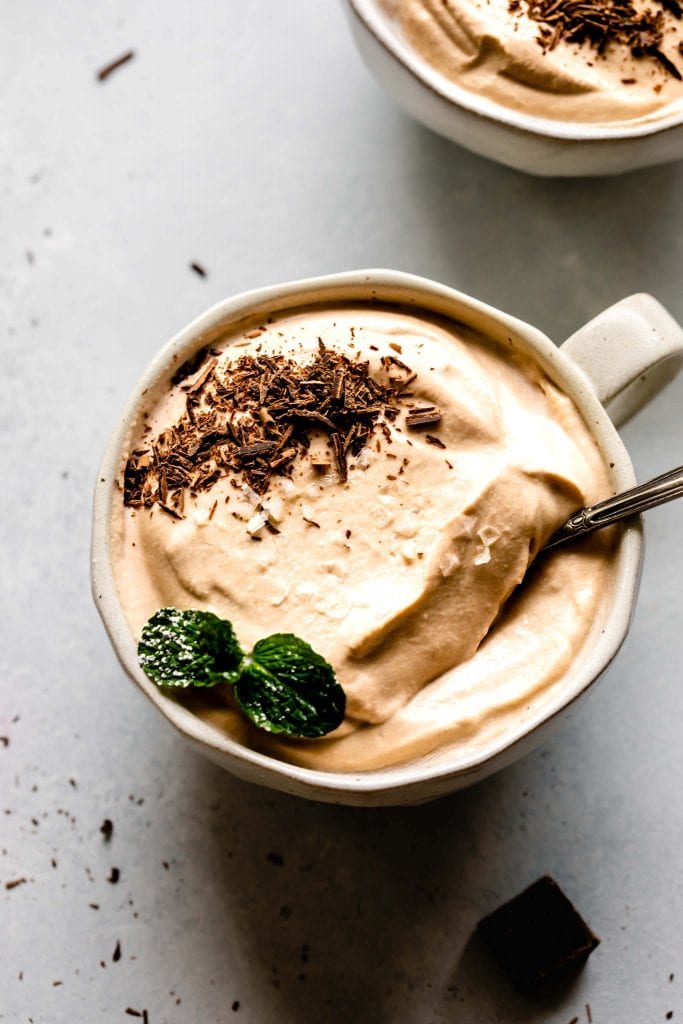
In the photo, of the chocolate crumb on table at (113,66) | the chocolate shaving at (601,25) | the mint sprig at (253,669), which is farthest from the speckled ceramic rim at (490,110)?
the mint sprig at (253,669)

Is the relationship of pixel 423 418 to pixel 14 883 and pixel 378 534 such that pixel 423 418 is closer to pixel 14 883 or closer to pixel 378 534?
pixel 378 534

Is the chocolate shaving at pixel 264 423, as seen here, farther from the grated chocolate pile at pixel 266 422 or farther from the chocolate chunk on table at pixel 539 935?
the chocolate chunk on table at pixel 539 935

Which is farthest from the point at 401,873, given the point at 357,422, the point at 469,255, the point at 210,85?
the point at 210,85

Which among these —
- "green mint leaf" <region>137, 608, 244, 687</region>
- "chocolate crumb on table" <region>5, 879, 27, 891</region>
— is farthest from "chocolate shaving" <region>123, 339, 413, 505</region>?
"chocolate crumb on table" <region>5, 879, 27, 891</region>

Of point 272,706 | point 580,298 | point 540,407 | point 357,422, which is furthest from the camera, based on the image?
point 580,298

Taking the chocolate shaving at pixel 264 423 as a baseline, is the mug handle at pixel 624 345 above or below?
below

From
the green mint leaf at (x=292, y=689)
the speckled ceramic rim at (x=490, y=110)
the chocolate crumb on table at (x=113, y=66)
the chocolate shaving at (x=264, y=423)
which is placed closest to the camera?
the green mint leaf at (x=292, y=689)

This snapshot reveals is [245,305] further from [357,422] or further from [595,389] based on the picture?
[595,389]

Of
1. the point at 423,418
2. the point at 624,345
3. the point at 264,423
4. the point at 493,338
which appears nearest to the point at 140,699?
the point at 264,423
